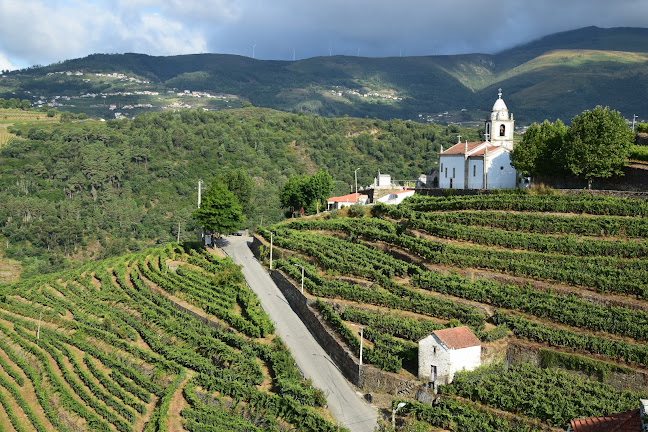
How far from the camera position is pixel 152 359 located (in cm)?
4159

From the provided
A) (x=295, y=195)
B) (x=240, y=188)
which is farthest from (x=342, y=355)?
(x=295, y=195)

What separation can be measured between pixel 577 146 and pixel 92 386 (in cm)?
4067

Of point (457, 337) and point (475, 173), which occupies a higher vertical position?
point (475, 173)

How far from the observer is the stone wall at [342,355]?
36562 millimetres

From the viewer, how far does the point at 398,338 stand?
39969 millimetres

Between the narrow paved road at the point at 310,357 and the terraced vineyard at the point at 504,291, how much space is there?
212 centimetres

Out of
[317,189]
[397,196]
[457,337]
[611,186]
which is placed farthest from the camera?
[317,189]

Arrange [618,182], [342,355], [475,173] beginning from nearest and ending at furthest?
[342,355]
[618,182]
[475,173]

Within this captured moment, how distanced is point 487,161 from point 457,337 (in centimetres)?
3069

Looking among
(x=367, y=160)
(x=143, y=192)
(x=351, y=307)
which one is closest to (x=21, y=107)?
(x=143, y=192)

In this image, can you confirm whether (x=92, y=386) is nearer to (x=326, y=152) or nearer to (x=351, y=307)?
(x=351, y=307)

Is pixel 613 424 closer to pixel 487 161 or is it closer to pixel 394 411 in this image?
Answer: pixel 394 411

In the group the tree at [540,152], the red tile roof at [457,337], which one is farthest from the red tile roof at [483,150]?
the red tile roof at [457,337]

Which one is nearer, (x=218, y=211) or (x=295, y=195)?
(x=218, y=211)
